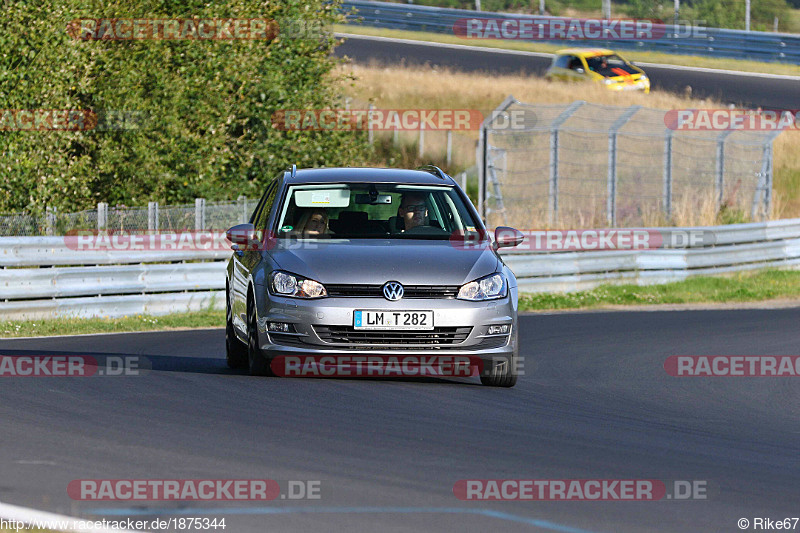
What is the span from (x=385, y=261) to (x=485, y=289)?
75 centimetres

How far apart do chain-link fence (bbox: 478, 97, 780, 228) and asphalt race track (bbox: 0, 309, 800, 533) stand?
45.3 ft

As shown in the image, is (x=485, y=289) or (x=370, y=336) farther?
(x=485, y=289)

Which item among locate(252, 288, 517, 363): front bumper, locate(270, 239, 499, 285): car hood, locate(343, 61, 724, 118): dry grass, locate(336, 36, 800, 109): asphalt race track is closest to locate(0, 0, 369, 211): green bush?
locate(343, 61, 724, 118): dry grass

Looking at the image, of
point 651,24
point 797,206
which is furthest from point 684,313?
point 651,24

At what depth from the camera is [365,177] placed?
11219mm

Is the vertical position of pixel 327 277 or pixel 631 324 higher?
pixel 327 277

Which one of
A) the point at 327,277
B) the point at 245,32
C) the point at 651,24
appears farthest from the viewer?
the point at 651,24

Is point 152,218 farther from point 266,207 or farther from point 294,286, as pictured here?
point 294,286

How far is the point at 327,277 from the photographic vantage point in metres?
9.80

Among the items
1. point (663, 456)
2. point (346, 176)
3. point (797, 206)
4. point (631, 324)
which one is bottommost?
point (797, 206)

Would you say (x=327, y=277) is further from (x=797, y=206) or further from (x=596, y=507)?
(x=797, y=206)

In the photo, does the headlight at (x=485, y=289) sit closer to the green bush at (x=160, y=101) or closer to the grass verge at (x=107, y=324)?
the grass verge at (x=107, y=324)

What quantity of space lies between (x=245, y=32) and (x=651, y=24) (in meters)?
26.5

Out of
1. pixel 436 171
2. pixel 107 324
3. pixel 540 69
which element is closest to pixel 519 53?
pixel 540 69
